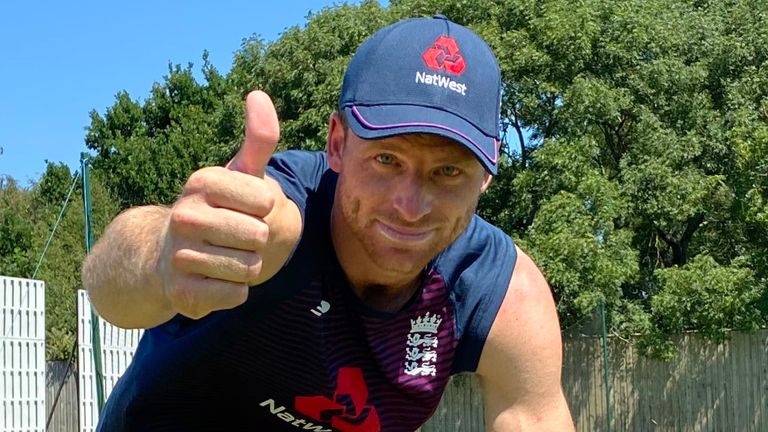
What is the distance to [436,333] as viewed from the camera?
3.00 metres

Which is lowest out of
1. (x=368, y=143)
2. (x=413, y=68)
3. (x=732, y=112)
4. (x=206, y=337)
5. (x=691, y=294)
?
(x=206, y=337)

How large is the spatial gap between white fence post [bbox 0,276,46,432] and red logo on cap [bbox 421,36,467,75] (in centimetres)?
618

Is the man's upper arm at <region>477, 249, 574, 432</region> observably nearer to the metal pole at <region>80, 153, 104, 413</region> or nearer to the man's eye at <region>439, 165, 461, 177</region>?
the man's eye at <region>439, 165, 461, 177</region>

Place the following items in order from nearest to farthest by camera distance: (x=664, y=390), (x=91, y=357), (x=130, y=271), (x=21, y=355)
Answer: (x=130, y=271)
(x=21, y=355)
(x=91, y=357)
(x=664, y=390)

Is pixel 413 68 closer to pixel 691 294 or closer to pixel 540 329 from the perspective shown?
pixel 540 329

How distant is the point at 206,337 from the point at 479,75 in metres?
0.91

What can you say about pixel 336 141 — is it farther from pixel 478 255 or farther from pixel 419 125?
pixel 478 255

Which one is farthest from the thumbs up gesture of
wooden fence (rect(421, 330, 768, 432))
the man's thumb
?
wooden fence (rect(421, 330, 768, 432))

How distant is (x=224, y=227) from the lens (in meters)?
1.84

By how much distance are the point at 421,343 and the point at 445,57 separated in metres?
0.79

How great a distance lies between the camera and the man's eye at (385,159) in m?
2.49

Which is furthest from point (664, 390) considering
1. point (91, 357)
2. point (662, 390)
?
point (91, 357)

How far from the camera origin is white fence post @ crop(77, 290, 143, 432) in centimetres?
928

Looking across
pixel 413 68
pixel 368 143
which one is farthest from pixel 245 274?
pixel 413 68
